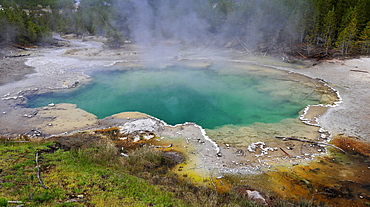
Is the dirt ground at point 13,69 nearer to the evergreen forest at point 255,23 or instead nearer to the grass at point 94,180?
the evergreen forest at point 255,23

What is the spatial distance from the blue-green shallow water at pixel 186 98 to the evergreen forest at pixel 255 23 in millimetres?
9133

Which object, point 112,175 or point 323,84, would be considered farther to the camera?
point 323,84

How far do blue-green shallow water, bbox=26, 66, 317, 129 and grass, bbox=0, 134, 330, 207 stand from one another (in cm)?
342

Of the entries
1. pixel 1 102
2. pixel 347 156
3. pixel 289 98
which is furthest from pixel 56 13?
pixel 347 156

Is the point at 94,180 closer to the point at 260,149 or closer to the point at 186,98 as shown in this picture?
the point at 260,149

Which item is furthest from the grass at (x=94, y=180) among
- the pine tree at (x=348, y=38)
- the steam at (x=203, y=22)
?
the pine tree at (x=348, y=38)

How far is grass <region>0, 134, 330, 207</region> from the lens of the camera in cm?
392

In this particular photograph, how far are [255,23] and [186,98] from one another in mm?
16499

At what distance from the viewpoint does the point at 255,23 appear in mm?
23969

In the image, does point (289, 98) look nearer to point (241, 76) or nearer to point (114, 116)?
point (241, 76)

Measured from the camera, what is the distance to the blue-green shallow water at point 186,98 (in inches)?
387

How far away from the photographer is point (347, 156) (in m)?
→ 6.62

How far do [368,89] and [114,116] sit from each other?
12506mm

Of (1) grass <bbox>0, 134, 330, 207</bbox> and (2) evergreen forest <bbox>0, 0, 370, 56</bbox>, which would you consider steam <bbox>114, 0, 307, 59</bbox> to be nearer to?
(2) evergreen forest <bbox>0, 0, 370, 56</bbox>
